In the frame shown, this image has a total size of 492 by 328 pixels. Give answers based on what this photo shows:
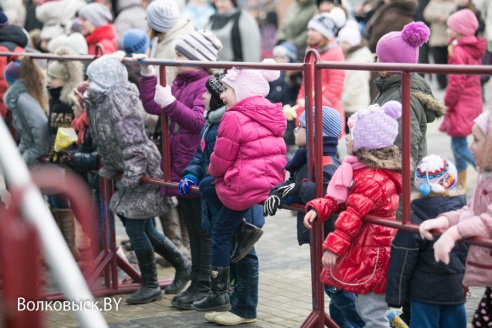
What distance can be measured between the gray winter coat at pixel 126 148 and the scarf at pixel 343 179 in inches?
81.0

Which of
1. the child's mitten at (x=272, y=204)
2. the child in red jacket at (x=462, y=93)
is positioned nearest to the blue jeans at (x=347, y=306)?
the child's mitten at (x=272, y=204)

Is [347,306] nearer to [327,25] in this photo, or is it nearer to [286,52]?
[327,25]

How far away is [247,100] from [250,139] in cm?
25

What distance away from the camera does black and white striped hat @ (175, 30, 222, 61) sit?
7084mm

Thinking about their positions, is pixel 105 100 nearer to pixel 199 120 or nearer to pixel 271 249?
pixel 199 120

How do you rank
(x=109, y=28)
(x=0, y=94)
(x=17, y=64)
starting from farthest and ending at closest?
(x=109, y=28) → (x=0, y=94) → (x=17, y=64)

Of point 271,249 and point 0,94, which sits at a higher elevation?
point 0,94

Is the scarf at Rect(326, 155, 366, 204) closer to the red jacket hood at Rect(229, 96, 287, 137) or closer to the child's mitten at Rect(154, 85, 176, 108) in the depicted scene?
the red jacket hood at Rect(229, 96, 287, 137)

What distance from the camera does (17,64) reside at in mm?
8320

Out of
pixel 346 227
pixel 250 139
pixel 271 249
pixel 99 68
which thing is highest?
pixel 99 68

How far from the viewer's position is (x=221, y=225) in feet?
20.4

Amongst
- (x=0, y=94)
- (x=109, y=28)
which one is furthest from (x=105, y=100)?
(x=109, y=28)

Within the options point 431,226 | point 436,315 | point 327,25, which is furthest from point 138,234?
point 327,25

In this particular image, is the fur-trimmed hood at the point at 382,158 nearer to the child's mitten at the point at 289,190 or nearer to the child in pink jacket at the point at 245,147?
the child's mitten at the point at 289,190
